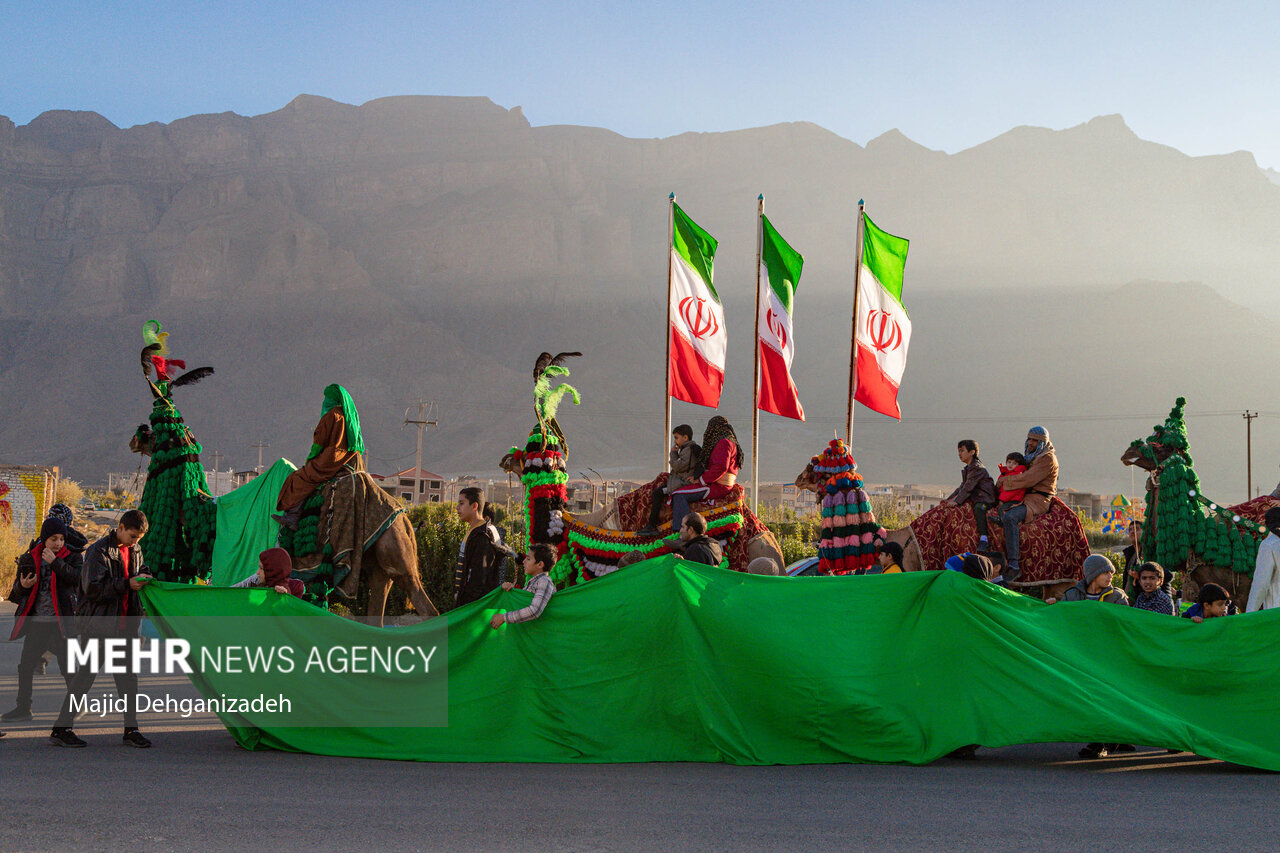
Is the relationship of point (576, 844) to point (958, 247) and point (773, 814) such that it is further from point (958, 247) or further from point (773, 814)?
point (958, 247)

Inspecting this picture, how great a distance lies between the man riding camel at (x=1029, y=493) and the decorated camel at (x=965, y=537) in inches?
3.0

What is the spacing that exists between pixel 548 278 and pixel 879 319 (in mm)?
132034

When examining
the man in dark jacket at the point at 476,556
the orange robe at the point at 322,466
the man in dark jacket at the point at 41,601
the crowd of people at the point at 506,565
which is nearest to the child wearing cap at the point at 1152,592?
the crowd of people at the point at 506,565

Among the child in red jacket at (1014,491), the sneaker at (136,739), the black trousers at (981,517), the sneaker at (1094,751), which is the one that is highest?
the child in red jacket at (1014,491)

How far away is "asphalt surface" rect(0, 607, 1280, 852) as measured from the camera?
5727 millimetres

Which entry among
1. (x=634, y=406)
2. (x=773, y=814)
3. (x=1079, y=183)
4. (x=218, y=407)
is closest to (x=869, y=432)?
(x=634, y=406)

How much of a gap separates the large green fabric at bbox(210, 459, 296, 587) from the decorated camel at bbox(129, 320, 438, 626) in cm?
13

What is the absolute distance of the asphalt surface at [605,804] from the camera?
5.73 metres

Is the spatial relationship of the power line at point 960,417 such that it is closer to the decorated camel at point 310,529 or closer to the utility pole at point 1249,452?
the utility pole at point 1249,452

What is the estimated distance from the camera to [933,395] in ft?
400

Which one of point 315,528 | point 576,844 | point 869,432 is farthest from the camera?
point 869,432

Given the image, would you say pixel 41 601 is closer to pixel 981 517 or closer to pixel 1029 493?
pixel 981 517

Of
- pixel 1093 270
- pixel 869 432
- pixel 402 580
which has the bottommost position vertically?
pixel 402 580

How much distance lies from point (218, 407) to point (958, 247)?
110224 millimetres
